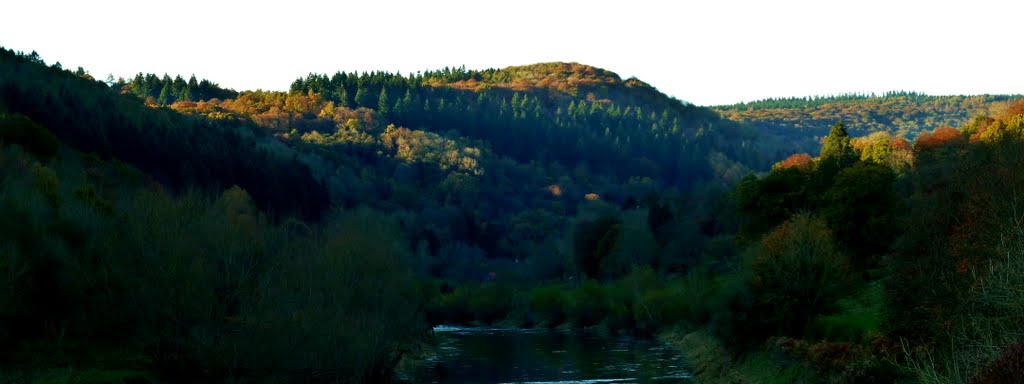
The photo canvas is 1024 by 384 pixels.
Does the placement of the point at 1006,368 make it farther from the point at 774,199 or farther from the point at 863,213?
the point at 774,199

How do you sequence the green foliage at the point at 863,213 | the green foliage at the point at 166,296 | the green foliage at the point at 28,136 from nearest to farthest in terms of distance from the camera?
the green foliage at the point at 166,296 → the green foliage at the point at 28,136 → the green foliage at the point at 863,213

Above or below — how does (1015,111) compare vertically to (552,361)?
above

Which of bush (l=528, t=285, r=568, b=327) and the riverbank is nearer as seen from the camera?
the riverbank

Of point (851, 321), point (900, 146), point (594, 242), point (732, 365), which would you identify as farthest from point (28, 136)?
point (900, 146)

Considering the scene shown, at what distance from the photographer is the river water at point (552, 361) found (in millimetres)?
57156

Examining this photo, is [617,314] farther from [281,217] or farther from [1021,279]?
[1021,279]

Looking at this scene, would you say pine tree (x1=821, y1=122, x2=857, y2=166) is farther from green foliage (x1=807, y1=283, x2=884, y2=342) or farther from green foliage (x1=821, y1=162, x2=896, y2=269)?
green foliage (x1=807, y1=283, x2=884, y2=342)

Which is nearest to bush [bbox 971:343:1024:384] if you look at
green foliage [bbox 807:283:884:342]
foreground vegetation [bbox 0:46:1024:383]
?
foreground vegetation [bbox 0:46:1024:383]

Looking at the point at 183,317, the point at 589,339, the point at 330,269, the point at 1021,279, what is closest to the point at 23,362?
the point at 183,317

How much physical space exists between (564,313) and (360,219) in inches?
1635

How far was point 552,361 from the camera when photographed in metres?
67.1

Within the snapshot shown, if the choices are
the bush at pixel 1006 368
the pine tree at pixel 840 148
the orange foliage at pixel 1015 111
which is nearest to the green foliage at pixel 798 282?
the bush at pixel 1006 368

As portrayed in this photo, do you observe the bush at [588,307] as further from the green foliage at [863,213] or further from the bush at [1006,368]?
the bush at [1006,368]

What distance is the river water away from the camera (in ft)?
188
